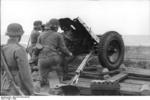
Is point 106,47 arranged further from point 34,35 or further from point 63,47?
point 34,35

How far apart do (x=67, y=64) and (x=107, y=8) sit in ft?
3.97

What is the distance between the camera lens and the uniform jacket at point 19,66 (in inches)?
144

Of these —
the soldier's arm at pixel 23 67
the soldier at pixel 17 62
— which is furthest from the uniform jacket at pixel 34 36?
the soldier's arm at pixel 23 67

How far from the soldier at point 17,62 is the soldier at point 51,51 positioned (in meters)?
2.04

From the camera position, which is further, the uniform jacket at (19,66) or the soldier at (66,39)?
the soldier at (66,39)

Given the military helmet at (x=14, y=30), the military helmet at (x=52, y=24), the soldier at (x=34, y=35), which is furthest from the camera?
the soldier at (x=34, y=35)

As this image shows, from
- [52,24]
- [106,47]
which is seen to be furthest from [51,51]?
[106,47]

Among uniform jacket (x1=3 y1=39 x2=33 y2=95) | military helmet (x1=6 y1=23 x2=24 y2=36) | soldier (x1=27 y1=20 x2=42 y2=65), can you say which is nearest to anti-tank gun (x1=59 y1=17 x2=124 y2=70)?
soldier (x1=27 y1=20 x2=42 y2=65)

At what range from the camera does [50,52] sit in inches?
232

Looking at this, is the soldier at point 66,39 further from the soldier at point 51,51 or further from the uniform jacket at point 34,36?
the uniform jacket at point 34,36

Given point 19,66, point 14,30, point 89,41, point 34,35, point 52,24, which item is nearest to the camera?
point 19,66

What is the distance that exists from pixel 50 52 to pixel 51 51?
0.02 metres

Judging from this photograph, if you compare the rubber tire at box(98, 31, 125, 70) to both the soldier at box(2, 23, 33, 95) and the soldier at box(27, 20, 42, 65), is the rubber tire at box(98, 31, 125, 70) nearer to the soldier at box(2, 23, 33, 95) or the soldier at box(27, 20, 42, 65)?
the soldier at box(27, 20, 42, 65)

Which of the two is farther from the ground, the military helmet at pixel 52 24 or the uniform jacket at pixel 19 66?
the military helmet at pixel 52 24
